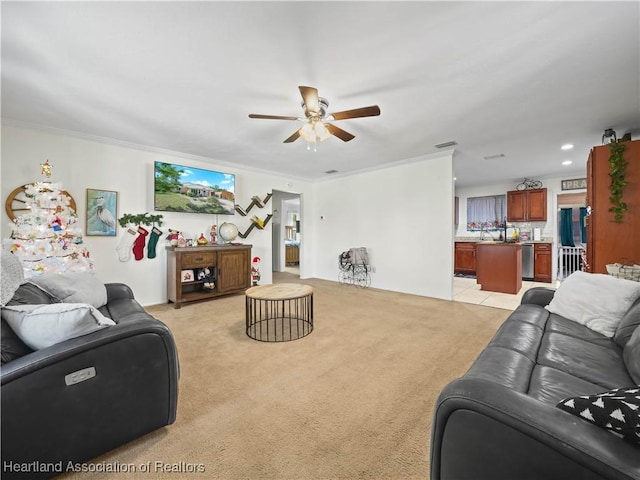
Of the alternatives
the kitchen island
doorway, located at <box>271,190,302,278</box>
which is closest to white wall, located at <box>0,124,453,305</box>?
doorway, located at <box>271,190,302,278</box>

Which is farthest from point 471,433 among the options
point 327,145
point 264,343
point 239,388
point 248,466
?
point 327,145

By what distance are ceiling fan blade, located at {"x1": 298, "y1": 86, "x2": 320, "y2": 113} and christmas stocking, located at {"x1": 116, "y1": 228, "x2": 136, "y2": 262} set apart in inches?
129

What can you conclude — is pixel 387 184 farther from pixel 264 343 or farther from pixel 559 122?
pixel 264 343

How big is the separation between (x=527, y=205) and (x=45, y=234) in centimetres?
849

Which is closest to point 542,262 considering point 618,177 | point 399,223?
point 618,177

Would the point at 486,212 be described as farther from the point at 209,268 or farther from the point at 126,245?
the point at 126,245

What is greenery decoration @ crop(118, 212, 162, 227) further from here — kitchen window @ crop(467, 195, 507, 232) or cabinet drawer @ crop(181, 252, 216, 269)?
kitchen window @ crop(467, 195, 507, 232)

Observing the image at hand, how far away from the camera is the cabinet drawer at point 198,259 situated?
407 centimetres

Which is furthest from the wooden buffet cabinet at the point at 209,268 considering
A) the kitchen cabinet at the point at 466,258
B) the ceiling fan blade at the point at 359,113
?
the kitchen cabinet at the point at 466,258

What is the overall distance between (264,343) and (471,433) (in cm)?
221

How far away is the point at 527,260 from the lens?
606 cm

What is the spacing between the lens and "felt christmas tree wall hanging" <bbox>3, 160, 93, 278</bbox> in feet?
9.43

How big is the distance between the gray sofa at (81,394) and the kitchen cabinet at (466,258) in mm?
7114

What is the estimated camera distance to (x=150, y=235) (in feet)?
13.6
